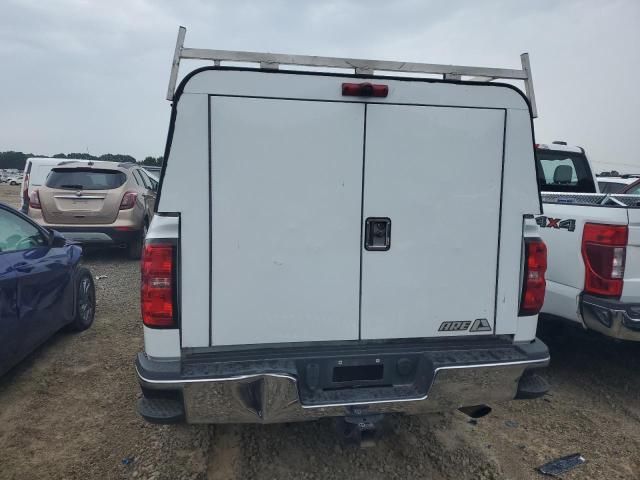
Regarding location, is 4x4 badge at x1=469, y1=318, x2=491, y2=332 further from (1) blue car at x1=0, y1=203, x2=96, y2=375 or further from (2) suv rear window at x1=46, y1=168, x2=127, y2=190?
(2) suv rear window at x1=46, y1=168, x2=127, y2=190

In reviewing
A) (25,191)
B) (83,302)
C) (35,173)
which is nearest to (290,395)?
(83,302)

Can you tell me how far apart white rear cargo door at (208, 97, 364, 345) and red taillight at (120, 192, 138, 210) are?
699 cm

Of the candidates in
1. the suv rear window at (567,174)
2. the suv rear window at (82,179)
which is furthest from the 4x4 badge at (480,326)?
the suv rear window at (82,179)

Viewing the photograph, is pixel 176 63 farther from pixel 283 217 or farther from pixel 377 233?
pixel 377 233

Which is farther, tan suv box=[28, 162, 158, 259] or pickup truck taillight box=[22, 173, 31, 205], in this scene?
pickup truck taillight box=[22, 173, 31, 205]

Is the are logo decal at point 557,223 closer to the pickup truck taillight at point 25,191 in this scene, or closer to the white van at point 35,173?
the pickup truck taillight at point 25,191

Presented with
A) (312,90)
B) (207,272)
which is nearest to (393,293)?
(207,272)

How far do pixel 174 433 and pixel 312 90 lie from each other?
2511 millimetres

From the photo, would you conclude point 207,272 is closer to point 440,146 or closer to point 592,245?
point 440,146

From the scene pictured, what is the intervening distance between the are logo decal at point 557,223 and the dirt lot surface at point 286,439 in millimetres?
1457

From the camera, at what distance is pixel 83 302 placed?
5.30m

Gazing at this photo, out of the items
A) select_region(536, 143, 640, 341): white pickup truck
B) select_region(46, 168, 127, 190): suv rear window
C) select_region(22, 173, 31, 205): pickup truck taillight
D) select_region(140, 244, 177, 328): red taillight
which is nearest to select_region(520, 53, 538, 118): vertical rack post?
select_region(536, 143, 640, 341): white pickup truck

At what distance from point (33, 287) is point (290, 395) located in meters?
2.96

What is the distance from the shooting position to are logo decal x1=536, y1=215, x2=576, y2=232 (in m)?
3.85
